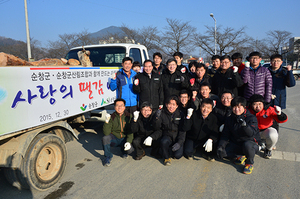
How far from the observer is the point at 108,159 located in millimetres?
3768

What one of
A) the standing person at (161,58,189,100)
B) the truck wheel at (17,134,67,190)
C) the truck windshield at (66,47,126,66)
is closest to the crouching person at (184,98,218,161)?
the standing person at (161,58,189,100)

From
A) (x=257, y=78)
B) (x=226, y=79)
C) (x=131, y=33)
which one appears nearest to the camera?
(x=257, y=78)

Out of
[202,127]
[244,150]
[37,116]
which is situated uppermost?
[37,116]

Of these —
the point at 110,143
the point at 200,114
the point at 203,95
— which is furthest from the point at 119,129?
the point at 203,95

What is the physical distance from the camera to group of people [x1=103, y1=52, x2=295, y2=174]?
12.1 ft

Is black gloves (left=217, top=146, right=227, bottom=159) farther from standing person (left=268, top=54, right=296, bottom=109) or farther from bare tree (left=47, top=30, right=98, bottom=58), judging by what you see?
bare tree (left=47, top=30, right=98, bottom=58)

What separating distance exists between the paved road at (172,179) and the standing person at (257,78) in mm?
1247

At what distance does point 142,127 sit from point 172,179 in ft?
3.70

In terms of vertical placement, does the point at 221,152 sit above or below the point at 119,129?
below

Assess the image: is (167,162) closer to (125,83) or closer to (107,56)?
(125,83)

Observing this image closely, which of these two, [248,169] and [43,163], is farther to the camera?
[248,169]

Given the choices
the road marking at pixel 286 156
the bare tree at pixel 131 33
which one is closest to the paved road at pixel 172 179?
the road marking at pixel 286 156

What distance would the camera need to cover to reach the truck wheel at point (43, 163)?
267 centimetres

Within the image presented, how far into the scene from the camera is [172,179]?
3.23m
